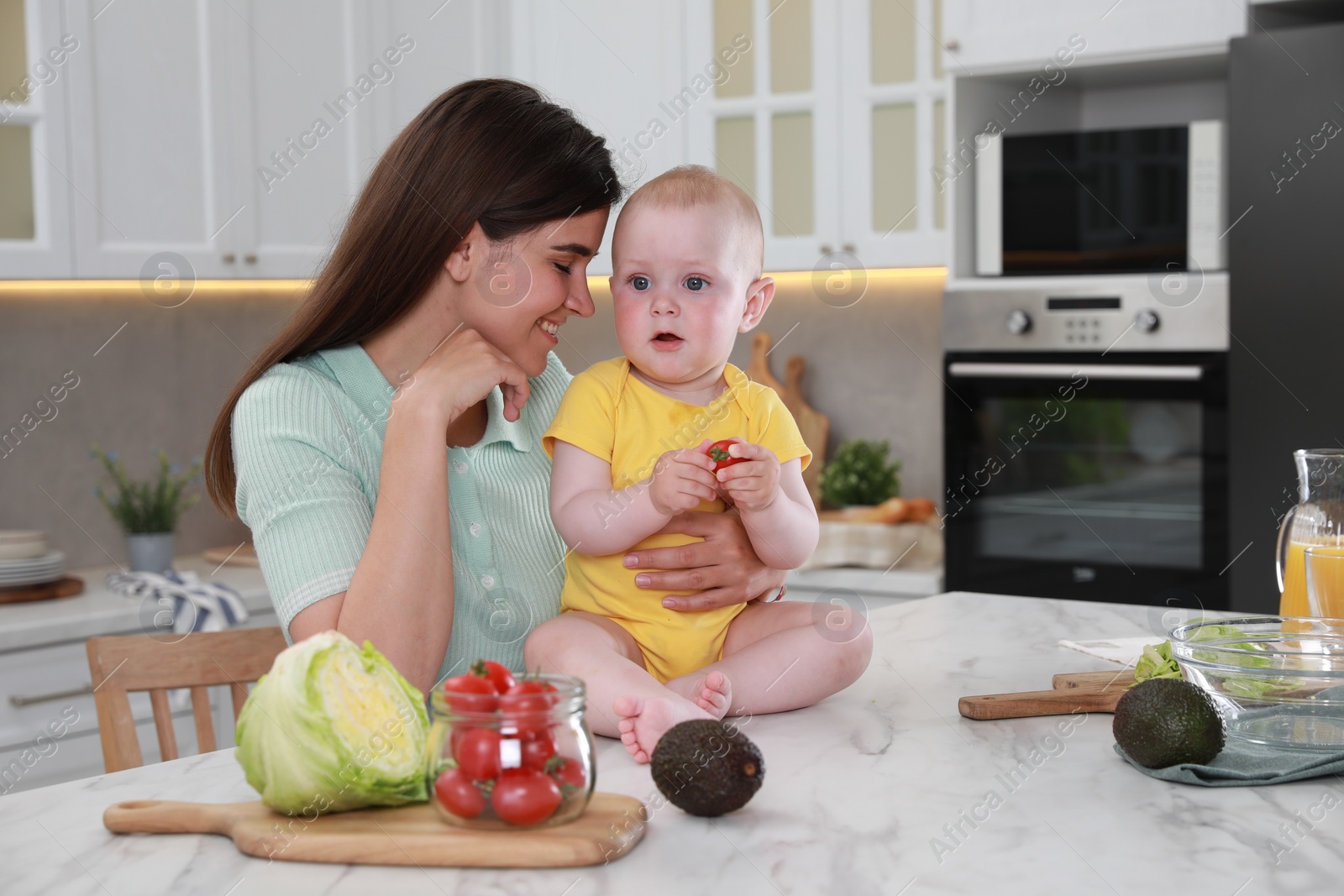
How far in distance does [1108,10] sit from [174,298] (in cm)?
234

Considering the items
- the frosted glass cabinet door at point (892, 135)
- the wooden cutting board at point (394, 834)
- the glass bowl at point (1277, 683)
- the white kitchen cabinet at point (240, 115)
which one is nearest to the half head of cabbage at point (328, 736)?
the wooden cutting board at point (394, 834)

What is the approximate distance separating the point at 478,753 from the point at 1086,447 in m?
2.15

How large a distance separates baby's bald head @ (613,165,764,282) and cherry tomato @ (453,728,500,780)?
62 cm

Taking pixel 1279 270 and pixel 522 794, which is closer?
pixel 522 794

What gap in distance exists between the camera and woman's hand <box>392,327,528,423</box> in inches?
51.1

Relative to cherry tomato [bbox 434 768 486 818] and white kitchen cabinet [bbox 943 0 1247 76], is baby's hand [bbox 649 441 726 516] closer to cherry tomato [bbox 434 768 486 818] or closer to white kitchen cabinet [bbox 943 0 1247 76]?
cherry tomato [bbox 434 768 486 818]

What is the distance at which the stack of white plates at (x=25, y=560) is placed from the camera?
2.64 m

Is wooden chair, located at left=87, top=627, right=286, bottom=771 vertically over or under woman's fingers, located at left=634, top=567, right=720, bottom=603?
under

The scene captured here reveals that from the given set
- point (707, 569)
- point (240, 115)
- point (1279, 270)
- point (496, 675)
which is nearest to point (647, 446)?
point (707, 569)

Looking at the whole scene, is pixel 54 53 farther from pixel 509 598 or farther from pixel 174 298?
pixel 509 598

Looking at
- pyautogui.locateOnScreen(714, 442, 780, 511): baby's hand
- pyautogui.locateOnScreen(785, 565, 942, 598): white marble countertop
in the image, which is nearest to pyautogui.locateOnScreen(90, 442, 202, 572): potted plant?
pyautogui.locateOnScreen(785, 565, 942, 598): white marble countertop

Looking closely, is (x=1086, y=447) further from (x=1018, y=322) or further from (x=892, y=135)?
(x=892, y=135)

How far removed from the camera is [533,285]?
1.40 meters

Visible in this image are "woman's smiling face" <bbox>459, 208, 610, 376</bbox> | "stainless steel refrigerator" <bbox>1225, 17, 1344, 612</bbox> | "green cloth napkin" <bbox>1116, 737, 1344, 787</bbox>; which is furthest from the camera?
"stainless steel refrigerator" <bbox>1225, 17, 1344, 612</bbox>
